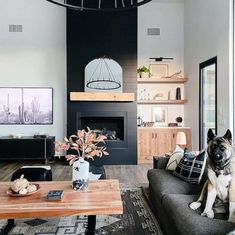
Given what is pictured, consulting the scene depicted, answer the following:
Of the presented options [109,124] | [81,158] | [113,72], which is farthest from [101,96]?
[81,158]

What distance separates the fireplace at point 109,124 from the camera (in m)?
7.00

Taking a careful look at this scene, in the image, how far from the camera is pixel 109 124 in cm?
746

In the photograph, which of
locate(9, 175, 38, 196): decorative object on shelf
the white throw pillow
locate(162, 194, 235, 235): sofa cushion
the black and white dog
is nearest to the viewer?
locate(162, 194, 235, 235): sofa cushion

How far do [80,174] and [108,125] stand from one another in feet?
15.2

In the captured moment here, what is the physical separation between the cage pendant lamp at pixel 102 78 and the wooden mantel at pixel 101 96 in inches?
7.4

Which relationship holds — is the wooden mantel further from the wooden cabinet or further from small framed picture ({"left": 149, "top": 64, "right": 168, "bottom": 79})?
small framed picture ({"left": 149, "top": 64, "right": 168, "bottom": 79})

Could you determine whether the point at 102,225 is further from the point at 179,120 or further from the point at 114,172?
the point at 179,120

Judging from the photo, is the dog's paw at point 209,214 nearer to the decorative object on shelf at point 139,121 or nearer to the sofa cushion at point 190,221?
the sofa cushion at point 190,221

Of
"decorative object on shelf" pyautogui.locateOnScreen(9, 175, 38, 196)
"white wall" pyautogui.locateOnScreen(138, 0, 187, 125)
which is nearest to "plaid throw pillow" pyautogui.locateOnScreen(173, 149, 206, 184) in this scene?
"decorative object on shelf" pyautogui.locateOnScreen(9, 175, 38, 196)

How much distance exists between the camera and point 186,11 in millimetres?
7516

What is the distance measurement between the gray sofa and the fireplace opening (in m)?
3.25

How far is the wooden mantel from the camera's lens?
6812 millimetres

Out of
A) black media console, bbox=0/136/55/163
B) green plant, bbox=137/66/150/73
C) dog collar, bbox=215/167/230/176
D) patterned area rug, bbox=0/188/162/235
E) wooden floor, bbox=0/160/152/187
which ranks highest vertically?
green plant, bbox=137/66/150/73

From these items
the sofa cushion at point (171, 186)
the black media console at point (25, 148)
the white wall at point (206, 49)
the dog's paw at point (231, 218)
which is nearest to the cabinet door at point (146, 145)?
the white wall at point (206, 49)
